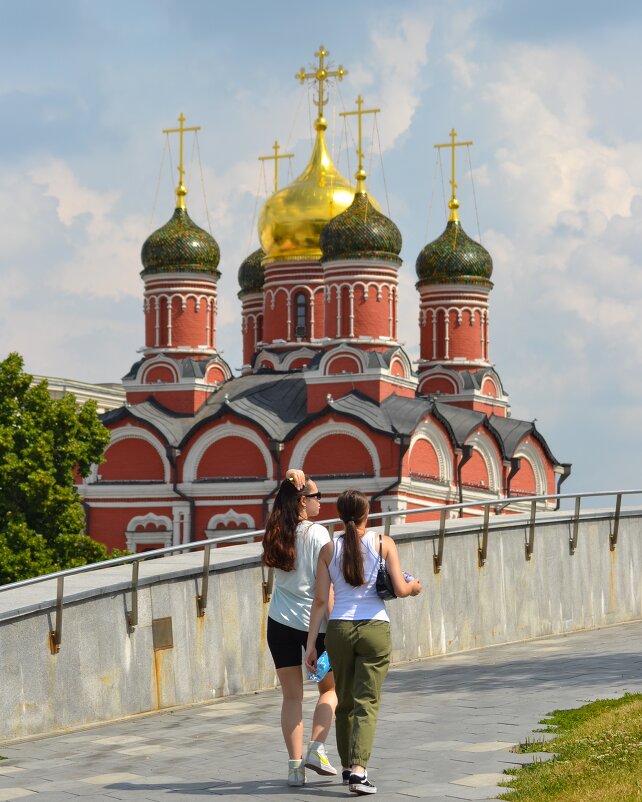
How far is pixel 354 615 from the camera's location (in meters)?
7.12

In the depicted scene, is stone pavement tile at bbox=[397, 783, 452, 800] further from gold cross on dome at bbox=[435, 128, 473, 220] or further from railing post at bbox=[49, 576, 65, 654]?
gold cross on dome at bbox=[435, 128, 473, 220]

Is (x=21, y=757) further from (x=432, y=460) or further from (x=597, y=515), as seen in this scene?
(x=432, y=460)

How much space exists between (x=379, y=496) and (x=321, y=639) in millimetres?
28836

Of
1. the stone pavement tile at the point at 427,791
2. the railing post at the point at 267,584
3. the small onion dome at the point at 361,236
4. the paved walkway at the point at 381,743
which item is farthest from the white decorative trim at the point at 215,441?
the stone pavement tile at the point at 427,791

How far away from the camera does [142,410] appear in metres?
40.4

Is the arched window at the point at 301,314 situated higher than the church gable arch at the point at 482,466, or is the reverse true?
the arched window at the point at 301,314

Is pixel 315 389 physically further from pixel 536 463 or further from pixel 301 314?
pixel 536 463

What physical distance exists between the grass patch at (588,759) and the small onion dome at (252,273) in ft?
129

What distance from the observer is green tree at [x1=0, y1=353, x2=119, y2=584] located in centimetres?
2789

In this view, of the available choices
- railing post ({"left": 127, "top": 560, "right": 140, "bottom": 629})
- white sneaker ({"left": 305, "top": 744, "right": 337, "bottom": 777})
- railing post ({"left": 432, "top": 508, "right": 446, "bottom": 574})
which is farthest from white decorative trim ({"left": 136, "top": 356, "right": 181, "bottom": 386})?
white sneaker ({"left": 305, "top": 744, "right": 337, "bottom": 777})

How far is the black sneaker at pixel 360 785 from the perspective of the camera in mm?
6738

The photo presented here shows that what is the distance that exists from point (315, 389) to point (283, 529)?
3144cm

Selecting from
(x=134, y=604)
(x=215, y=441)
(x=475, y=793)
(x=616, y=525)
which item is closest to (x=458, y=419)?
(x=215, y=441)

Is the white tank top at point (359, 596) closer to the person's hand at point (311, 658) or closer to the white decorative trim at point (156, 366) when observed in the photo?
the person's hand at point (311, 658)
